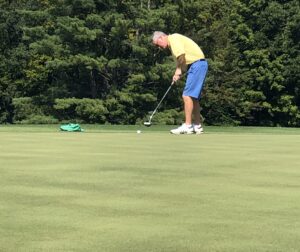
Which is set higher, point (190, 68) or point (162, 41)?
point (162, 41)

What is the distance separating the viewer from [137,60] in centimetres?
5009

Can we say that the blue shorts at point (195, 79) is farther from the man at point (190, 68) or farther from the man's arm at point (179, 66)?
the man's arm at point (179, 66)

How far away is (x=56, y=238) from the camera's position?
3.97 metres

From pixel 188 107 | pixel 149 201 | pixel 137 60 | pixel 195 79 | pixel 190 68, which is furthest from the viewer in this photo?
pixel 137 60

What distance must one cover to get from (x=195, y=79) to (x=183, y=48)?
2.34ft

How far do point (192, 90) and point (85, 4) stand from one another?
36.8 m

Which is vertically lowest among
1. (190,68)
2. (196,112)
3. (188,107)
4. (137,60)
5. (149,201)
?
(137,60)

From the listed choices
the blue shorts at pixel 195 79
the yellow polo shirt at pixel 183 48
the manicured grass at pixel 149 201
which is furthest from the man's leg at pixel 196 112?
the manicured grass at pixel 149 201

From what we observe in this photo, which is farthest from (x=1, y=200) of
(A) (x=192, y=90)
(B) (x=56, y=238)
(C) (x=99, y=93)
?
(C) (x=99, y=93)

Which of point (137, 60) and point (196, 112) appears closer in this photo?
point (196, 112)

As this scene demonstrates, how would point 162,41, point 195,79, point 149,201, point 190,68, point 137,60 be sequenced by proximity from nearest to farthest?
1. point 149,201
2. point 162,41
3. point 195,79
4. point 190,68
5. point 137,60

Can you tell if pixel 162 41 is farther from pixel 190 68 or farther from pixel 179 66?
pixel 190 68

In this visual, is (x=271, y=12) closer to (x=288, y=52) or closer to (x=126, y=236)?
(x=288, y=52)

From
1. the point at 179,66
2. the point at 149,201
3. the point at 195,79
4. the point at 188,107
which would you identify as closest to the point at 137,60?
the point at 195,79
